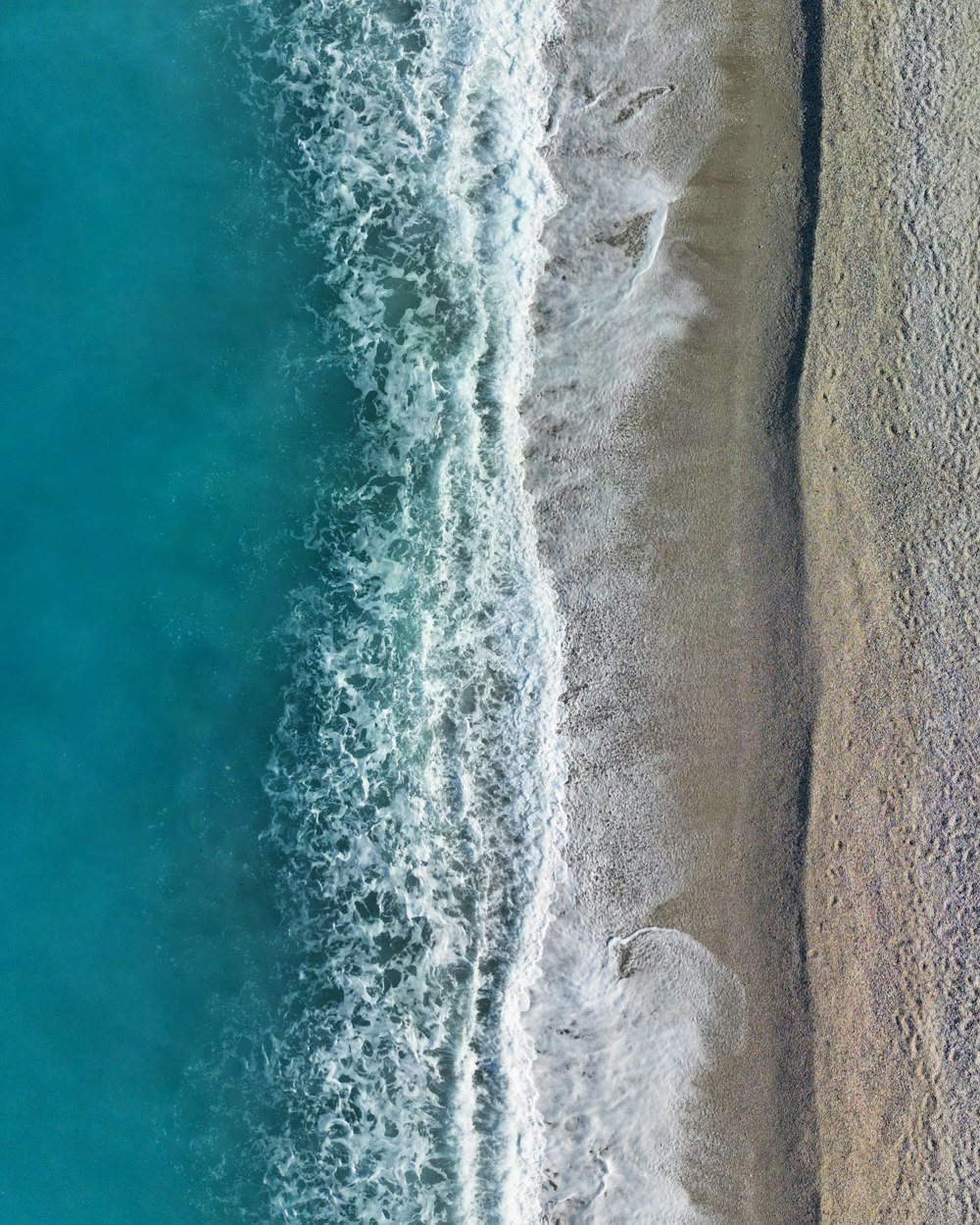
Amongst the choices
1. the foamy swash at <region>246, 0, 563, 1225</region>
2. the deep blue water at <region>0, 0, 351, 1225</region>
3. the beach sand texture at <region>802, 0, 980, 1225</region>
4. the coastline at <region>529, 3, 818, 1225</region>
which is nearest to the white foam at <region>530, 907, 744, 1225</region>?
the coastline at <region>529, 3, 818, 1225</region>

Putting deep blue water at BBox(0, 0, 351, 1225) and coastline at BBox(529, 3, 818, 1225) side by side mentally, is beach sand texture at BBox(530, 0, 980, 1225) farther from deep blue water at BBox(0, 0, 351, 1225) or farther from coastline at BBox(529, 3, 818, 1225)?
deep blue water at BBox(0, 0, 351, 1225)

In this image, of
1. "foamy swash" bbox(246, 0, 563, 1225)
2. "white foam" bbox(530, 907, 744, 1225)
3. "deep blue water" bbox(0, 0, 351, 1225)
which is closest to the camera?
"white foam" bbox(530, 907, 744, 1225)

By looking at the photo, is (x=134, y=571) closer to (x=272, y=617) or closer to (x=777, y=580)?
(x=272, y=617)

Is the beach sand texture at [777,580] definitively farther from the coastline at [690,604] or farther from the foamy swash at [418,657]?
the foamy swash at [418,657]

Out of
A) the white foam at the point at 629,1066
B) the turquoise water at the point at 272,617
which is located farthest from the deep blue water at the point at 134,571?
the white foam at the point at 629,1066

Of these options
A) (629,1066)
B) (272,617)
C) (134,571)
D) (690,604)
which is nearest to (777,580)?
(690,604)

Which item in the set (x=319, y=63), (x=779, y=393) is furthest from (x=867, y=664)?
(x=319, y=63)

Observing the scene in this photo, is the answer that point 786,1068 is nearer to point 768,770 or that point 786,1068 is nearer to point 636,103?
point 768,770
